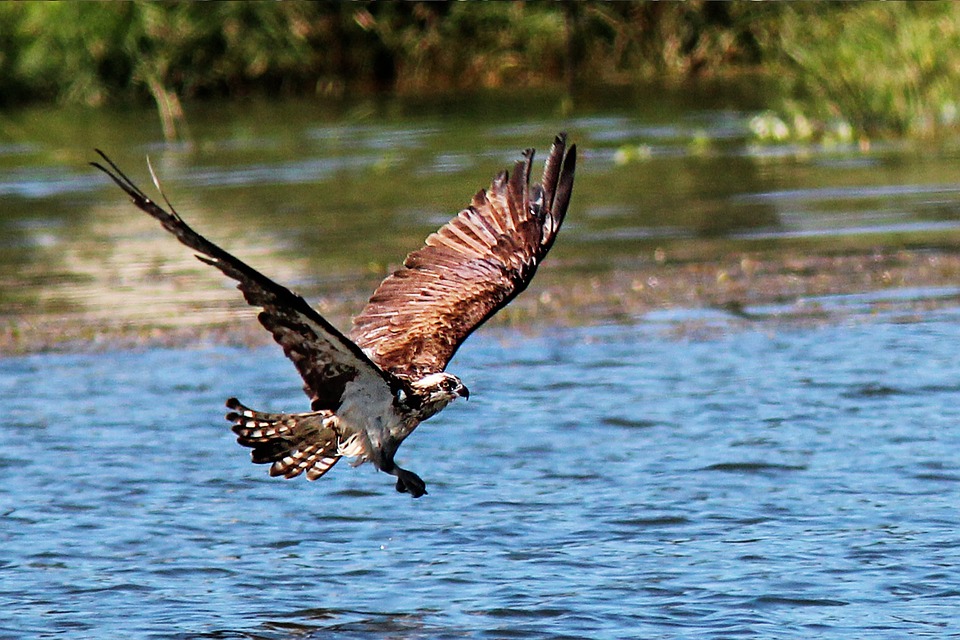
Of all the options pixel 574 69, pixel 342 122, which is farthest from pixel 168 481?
pixel 574 69

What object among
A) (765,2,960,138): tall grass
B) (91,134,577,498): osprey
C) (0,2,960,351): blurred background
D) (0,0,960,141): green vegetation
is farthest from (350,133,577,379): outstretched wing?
(0,0,960,141): green vegetation

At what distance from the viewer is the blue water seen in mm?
5730

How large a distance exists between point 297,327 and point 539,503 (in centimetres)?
201

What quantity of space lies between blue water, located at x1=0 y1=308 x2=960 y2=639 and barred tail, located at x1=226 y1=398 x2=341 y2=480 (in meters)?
0.41

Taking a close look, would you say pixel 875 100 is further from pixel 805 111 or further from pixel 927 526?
pixel 927 526

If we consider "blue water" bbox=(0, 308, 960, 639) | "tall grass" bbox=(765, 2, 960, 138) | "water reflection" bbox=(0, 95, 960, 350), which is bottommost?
"blue water" bbox=(0, 308, 960, 639)

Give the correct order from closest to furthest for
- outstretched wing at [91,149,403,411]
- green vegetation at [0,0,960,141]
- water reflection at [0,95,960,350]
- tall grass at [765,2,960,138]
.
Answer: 1. outstretched wing at [91,149,403,411]
2. water reflection at [0,95,960,350]
3. tall grass at [765,2,960,138]
4. green vegetation at [0,0,960,141]

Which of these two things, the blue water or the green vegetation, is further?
the green vegetation

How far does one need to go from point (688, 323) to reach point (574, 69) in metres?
16.1

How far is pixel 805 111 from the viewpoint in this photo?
60.7 feet

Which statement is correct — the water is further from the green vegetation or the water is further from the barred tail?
the green vegetation

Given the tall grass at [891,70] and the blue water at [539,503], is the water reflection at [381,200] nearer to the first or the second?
the tall grass at [891,70]

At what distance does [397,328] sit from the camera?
6.78m

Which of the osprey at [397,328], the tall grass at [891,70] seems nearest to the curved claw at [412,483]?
the osprey at [397,328]
